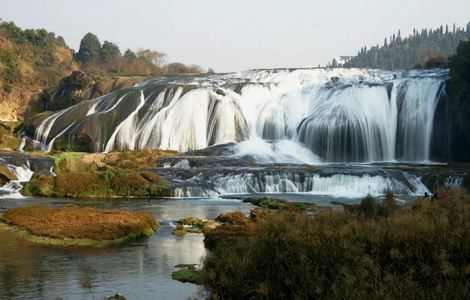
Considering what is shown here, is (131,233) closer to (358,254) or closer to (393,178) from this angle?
(358,254)

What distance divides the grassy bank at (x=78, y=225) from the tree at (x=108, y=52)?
108765 millimetres

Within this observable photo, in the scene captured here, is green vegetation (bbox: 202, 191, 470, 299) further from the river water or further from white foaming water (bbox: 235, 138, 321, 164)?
white foaming water (bbox: 235, 138, 321, 164)

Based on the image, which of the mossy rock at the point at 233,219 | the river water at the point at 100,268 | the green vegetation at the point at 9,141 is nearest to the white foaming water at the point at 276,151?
the green vegetation at the point at 9,141

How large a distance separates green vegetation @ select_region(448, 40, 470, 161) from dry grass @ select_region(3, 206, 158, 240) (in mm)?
33222

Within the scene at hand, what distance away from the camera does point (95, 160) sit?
45062 mm

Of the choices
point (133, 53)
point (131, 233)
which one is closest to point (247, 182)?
point (131, 233)

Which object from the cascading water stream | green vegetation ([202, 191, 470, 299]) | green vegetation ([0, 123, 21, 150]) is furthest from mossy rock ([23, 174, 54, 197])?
green vegetation ([202, 191, 470, 299])

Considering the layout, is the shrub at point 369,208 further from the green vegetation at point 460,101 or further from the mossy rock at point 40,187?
the green vegetation at point 460,101

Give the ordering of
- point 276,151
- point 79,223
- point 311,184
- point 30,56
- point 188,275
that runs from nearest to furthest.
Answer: point 188,275, point 79,223, point 311,184, point 276,151, point 30,56

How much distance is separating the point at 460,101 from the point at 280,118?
700 inches

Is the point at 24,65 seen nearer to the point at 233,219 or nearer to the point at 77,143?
the point at 77,143

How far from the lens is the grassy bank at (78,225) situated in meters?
19.9

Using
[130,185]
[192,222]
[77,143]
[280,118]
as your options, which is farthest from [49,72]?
[192,222]

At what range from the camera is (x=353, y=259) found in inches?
389
